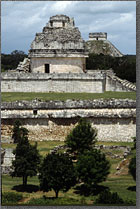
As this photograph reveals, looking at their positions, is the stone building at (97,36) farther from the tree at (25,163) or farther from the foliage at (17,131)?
the tree at (25,163)

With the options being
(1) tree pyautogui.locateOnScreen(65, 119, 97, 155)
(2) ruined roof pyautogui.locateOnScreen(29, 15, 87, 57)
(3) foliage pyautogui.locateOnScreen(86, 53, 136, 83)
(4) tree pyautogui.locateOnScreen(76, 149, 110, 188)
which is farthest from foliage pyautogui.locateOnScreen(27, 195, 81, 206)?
(3) foliage pyautogui.locateOnScreen(86, 53, 136, 83)

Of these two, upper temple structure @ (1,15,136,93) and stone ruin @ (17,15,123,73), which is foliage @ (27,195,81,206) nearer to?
upper temple structure @ (1,15,136,93)

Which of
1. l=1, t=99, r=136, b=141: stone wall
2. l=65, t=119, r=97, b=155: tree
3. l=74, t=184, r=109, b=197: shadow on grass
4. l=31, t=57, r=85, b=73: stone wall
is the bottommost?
l=74, t=184, r=109, b=197: shadow on grass

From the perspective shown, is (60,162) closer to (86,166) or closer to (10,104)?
(86,166)

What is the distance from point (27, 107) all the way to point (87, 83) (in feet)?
9.76

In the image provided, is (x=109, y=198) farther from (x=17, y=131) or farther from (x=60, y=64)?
(x=60, y=64)

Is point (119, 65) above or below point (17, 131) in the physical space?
above

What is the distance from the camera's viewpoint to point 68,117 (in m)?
12.1

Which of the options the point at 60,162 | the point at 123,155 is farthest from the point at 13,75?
the point at 60,162

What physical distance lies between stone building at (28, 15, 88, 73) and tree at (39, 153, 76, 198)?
677 centimetres

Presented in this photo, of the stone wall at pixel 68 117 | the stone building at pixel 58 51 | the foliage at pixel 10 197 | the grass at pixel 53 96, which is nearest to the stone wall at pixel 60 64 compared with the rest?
the stone building at pixel 58 51

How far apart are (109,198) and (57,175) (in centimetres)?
116

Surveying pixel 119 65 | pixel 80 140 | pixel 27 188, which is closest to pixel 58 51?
pixel 80 140

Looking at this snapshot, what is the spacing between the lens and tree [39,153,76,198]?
27.5 feet
